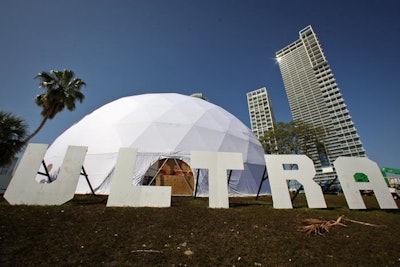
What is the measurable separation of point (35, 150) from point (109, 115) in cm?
1003

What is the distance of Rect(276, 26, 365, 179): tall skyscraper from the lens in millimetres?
81125

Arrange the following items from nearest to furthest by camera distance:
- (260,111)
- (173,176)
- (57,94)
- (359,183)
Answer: (359,183)
(173,176)
(57,94)
(260,111)

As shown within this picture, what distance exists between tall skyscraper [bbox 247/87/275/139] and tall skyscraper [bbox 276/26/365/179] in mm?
14304

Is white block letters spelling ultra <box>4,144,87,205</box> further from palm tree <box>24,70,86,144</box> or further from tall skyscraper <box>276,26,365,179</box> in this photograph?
tall skyscraper <box>276,26,365,179</box>

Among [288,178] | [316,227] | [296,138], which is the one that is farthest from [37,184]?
[296,138]

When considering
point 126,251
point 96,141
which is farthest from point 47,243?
point 96,141

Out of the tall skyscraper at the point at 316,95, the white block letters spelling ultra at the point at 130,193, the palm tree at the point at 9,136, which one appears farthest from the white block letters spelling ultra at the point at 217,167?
the tall skyscraper at the point at 316,95

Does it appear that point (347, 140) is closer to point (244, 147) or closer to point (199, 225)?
point (244, 147)

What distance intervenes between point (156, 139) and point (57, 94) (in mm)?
12162

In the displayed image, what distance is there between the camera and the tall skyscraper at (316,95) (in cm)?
8112

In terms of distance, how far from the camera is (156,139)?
1445cm

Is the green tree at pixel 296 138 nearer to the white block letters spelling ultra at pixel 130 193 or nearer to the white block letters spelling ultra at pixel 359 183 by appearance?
the white block letters spelling ultra at pixel 359 183

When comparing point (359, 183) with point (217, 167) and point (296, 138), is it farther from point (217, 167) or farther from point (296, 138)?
point (296, 138)

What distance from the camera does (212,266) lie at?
10.9ft
